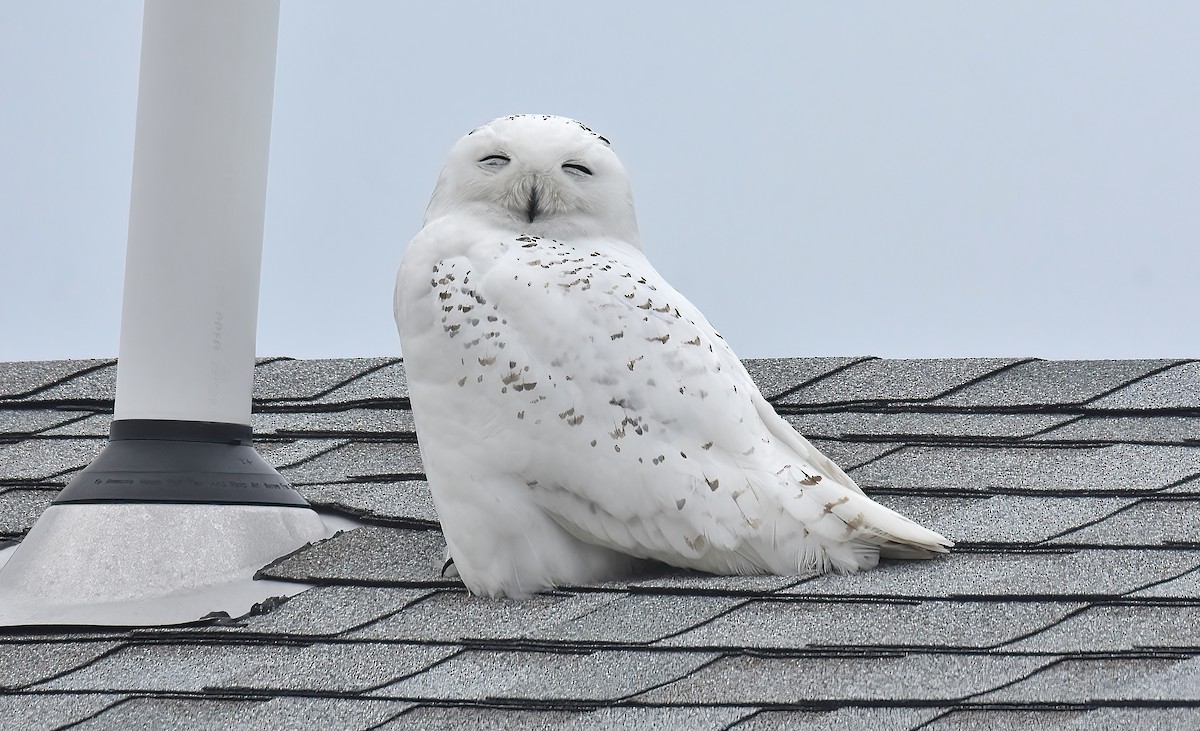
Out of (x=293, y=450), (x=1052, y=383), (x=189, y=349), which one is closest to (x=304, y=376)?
(x=293, y=450)

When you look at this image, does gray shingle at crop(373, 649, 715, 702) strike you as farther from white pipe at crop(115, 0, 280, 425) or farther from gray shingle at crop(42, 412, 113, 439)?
gray shingle at crop(42, 412, 113, 439)

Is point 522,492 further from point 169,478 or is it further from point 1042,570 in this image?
point 1042,570

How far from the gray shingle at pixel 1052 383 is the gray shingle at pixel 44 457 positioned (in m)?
1.62

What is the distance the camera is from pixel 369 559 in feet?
6.13

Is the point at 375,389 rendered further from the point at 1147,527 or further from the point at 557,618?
the point at 1147,527

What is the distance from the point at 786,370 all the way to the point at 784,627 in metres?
1.10

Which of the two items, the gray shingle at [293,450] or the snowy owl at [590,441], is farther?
the gray shingle at [293,450]

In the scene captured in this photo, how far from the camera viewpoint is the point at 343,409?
2.51m

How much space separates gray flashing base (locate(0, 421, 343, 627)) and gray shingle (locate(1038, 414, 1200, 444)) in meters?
1.35

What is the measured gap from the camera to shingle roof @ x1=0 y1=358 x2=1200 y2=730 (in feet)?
4.37

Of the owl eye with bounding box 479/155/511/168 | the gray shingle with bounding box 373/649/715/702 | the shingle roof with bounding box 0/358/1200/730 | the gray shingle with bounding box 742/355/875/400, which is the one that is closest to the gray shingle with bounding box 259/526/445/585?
the shingle roof with bounding box 0/358/1200/730

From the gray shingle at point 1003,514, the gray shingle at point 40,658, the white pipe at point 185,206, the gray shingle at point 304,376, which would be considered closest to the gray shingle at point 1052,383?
the gray shingle at point 1003,514

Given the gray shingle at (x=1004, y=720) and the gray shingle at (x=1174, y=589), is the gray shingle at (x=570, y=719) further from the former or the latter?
the gray shingle at (x=1174, y=589)

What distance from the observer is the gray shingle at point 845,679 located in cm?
132
